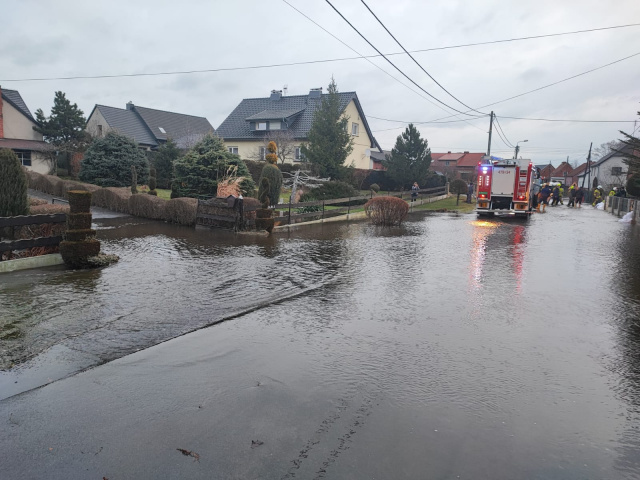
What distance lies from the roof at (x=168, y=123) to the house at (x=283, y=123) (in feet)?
11.9

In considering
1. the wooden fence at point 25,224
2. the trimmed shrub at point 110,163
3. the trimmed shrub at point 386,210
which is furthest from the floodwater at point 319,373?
the trimmed shrub at point 110,163

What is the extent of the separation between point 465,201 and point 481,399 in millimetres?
33915

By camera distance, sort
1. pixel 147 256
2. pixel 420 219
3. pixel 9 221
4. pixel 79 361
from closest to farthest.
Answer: pixel 79 361
pixel 9 221
pixel 147 256
pixel 420 219

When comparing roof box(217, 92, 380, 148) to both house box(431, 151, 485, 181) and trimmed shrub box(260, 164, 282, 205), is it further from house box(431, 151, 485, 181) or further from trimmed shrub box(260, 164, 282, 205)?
house box(431, 151, 485, 181)

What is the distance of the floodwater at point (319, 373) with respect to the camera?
3.47 m

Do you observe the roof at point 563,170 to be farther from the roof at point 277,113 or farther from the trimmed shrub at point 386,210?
the trimmed shrub at point 386,210

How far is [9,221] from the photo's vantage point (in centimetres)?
913

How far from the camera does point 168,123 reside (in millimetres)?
50469

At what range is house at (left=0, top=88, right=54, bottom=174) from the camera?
113ft

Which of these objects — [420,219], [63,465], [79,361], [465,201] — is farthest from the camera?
[465,201]

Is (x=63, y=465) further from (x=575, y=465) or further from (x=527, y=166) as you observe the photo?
(x=527, y=166)

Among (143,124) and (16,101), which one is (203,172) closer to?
(16,101)

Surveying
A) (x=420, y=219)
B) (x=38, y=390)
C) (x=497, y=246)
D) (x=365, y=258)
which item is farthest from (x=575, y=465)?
(x=420, y=219)

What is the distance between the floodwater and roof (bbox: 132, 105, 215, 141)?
40813 millimetres
